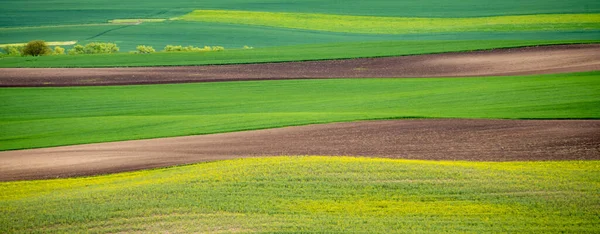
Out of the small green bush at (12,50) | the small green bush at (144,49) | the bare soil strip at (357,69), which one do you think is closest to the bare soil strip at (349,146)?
the bare soil strip at (357,69)

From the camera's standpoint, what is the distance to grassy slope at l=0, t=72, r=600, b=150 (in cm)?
2338

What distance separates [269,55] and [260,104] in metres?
10.6

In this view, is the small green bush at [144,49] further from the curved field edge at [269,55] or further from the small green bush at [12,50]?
the small green bush at [12,50]

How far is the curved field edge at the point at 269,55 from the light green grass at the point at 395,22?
23.4 feet

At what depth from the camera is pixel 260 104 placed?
27.8 metres

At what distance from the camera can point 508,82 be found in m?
29.3

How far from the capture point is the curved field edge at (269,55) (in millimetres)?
36844

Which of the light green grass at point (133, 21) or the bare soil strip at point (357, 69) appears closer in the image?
the bare soil strip at point (357, 69)

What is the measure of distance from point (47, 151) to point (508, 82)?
18702mm

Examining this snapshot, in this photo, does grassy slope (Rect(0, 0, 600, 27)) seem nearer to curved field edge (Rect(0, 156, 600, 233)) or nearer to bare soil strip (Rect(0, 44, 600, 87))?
bare soil strip (Rect(0, 44, 600, 87))

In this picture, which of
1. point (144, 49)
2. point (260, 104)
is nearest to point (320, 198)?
point (260, 104)

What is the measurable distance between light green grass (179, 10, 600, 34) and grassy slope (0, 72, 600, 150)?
16.6m

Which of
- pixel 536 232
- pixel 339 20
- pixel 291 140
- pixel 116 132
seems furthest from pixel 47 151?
pixel 339 20

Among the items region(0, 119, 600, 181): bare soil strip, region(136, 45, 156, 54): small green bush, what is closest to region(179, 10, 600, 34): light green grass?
region(136, 45, 156, 54): small green bush
